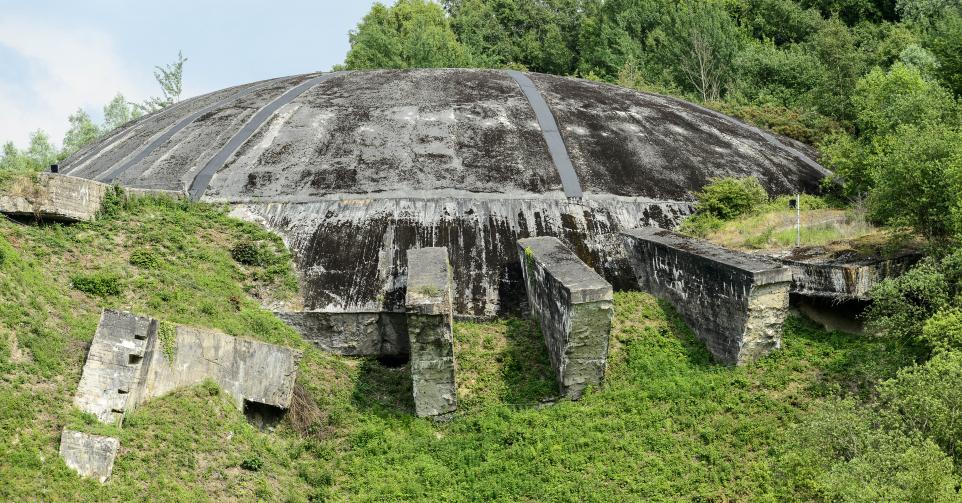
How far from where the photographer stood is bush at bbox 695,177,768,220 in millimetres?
15766

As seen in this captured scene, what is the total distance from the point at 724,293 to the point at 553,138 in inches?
250

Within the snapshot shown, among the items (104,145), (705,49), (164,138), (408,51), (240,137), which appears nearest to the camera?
(240,137)

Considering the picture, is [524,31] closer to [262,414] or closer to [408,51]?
[408,51]

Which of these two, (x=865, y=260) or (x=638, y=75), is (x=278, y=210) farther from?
(x=638, y=75)

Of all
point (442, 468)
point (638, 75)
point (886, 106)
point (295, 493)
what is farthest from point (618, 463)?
point (638, 75)

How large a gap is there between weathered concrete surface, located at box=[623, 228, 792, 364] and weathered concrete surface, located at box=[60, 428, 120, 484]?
8015mm

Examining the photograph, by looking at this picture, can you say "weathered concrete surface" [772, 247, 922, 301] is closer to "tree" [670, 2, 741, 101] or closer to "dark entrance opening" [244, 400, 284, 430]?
"dark entrance opening" [244, 400, 284, 430]

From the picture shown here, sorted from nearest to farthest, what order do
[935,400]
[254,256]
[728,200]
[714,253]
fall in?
1. [935,400]
2. [714,253]
3. [254,256]
4. [728,200]

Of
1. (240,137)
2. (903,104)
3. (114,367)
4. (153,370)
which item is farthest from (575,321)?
(240,137)

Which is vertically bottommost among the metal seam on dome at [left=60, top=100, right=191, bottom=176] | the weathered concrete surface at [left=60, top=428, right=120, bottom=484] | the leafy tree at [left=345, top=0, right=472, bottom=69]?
the weathered concrete surface at [left=60, top=428, right=120, bottom=484]

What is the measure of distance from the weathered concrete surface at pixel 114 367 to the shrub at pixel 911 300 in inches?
361

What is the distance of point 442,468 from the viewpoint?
10766 millimetres

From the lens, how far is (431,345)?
1132cm

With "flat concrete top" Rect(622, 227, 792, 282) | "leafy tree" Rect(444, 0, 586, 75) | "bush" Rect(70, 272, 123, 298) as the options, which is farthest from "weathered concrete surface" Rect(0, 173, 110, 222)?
"leafy tree" Rect(444, 0, 586, 75)
